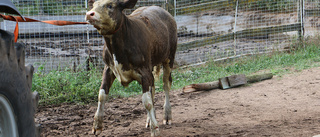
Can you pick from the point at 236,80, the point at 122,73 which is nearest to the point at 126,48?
the point at 122,73

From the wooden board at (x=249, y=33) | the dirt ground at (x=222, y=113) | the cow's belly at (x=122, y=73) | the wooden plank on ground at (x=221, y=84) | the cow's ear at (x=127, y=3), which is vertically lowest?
the dirt ground at (x=222, y=113)

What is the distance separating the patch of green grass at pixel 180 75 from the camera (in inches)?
281

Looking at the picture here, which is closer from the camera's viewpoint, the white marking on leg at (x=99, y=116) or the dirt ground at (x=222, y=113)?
the white marking on leg at (x=99, y=116)

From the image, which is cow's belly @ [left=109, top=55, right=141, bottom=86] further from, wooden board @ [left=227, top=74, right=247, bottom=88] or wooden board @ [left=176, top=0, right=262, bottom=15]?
wooden board @ [left=176, top=0, right=262, bottom=15]

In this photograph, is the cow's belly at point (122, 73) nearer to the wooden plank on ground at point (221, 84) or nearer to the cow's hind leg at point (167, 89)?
the cow's hind leg at point (167, 89)

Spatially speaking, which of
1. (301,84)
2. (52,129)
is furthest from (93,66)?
(301,84)

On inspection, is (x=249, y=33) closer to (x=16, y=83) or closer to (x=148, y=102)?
(x=148, y=102)

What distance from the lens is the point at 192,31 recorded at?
37.6ft

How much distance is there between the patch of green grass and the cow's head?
301 centimetres

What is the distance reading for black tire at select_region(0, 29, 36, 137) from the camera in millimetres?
2570

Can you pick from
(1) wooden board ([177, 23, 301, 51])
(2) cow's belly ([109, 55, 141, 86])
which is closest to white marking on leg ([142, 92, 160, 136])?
(2) cow's belly ([109, 55, 141, 86])

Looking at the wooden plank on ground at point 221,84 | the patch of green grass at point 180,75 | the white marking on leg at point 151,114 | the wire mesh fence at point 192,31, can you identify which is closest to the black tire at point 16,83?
the white marking on leg at point 151,114

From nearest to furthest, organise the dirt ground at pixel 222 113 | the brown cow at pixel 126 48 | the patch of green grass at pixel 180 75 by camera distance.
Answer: the brown cow at pixel 126 48 < the dirt ground at pixel 222 113 < the patch of green grass at pixel 180 75

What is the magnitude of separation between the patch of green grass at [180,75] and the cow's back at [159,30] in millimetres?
2081
